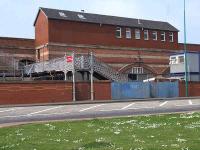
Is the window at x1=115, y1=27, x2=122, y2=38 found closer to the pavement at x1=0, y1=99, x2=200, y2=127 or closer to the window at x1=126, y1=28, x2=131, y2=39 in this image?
the window at x1=126, y1=28, x2=131, y2=39

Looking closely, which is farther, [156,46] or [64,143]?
[156,46]

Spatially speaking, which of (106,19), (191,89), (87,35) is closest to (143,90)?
(191,89)

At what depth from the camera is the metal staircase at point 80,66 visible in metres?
48.5

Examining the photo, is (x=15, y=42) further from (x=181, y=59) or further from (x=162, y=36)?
(x=162, y=36)

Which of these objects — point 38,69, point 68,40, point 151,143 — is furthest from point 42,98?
point 151,143

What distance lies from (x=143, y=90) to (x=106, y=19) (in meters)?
19.5

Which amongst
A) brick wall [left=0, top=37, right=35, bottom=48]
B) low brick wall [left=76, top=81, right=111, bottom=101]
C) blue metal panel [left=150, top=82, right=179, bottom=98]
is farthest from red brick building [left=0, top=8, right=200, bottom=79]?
low brick wall [left=76, top=81, right=111, bottom=101]

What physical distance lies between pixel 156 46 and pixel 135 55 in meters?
4.99

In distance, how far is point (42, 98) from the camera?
4372 centimetres

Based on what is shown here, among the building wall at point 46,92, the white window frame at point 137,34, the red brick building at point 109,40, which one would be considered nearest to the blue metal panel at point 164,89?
the building wall at point 46,92

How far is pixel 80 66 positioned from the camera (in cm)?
4869

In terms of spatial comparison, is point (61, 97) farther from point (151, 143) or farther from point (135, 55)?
point (151, 143)

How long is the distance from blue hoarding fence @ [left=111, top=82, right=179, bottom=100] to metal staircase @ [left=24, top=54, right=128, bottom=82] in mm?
2951

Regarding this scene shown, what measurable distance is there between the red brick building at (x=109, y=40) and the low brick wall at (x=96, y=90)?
13474 mm
